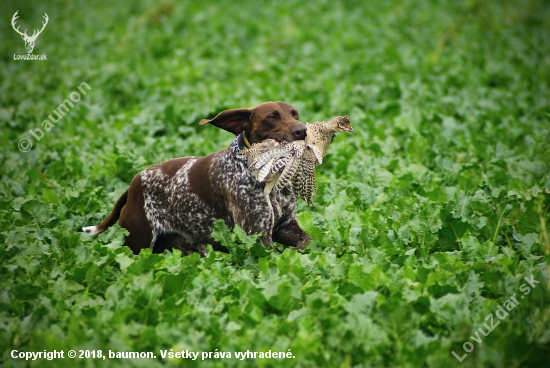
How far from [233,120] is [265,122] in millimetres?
356

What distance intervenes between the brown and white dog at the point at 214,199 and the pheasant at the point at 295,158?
0.53 feet

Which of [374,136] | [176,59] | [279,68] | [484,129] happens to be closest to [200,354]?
[374,136]

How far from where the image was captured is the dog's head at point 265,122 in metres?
5.79

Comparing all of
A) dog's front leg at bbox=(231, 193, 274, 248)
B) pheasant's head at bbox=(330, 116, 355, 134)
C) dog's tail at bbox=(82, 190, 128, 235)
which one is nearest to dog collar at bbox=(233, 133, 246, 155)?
Result: dog's front leg at bbox=(231, 193, 274, 248)

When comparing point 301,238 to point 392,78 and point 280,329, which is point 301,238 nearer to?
point 280,329

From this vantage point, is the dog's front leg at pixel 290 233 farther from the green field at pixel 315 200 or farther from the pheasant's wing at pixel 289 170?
the pheasant's wing at pixel 289 170

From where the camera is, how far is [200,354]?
4051mm

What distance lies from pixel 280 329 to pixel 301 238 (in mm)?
1839

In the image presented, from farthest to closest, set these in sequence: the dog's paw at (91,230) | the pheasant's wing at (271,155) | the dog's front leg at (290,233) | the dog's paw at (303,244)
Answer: the dog's paw at (91,230)
the dog's front leg at (290,233)
the dog's paw at (303,244)
the pheasant's wing at (271,155)

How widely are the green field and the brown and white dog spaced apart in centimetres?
32

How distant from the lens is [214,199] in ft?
20.0

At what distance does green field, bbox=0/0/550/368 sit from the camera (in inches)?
165

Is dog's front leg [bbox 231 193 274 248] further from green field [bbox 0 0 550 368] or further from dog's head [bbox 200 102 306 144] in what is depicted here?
dog's head [bbox 200 102 306 144]

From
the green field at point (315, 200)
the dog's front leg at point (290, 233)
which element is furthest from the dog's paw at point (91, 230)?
the dog's front leg at point (290, 233)
